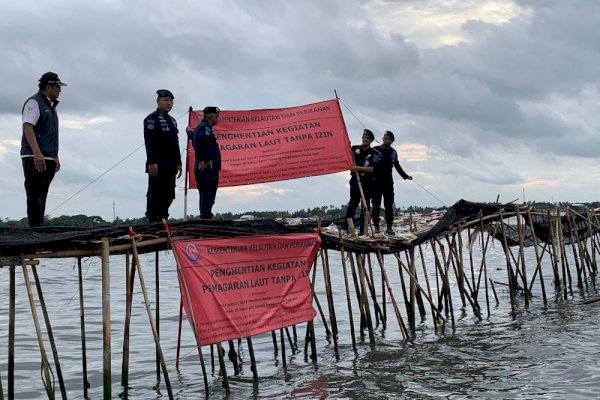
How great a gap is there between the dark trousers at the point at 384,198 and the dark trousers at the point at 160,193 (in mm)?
6224

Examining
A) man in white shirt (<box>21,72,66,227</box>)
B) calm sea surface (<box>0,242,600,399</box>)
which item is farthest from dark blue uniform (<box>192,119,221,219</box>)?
man in white shirt (<box>21,72,66,227</box>)

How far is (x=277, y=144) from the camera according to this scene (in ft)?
45.2

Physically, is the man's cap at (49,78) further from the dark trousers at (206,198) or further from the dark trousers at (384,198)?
the dark trousers at (384,198)

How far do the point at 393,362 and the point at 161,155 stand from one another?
5592 millimetres

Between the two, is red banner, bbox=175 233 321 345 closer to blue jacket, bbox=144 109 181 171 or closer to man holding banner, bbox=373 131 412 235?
blue jacket, bbox=144 109 181 171

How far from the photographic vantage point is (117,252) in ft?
31.4

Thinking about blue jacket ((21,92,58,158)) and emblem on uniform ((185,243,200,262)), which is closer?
blue jacket ((21,92,58,158))

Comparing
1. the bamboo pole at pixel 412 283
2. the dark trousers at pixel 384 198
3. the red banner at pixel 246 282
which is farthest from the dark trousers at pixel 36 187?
the dark trousers at pixel 384 198

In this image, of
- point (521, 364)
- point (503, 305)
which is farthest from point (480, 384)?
point (503, 305)

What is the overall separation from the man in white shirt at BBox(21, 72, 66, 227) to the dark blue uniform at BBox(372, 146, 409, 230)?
7836mm

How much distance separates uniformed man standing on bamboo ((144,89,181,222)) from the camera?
11102 millimetres

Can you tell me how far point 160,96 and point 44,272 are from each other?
33024 mm

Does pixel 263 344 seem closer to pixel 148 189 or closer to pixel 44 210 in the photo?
pixel 148 189

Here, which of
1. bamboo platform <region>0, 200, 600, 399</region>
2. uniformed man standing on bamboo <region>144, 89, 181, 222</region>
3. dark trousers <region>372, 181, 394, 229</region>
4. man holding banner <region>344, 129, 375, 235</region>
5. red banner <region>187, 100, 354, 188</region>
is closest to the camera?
bamboo platform <region>0, 200, 600, 399</region>
